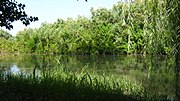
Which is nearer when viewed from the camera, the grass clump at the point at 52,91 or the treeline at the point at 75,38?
the grass clump at the point at 52,91

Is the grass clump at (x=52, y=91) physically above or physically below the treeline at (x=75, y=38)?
below

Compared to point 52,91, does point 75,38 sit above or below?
above

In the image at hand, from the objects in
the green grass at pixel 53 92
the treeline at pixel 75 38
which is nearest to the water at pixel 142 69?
the green grass at pixel 53 92

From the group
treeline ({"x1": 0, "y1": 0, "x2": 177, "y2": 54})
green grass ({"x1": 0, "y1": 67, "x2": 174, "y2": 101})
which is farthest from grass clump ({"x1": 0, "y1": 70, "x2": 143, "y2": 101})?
treeline ({"x1": 0, "y1": 0, "x2": 177, "y2": 54})

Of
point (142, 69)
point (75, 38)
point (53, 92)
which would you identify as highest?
point (75, 38)

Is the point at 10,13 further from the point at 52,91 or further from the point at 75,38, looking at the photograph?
the point at 75,38

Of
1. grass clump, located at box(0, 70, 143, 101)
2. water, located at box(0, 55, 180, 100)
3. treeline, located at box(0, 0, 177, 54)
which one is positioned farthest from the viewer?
treeline, located at box(0, 0, 177, 54)

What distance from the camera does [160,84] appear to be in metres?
13.9

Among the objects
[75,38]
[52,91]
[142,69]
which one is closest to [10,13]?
[52,91]

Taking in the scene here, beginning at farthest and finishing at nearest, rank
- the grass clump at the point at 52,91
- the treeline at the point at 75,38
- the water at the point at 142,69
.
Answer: the treeline at the point at 75,38
the grass clump at the point at 52,91
the water at the point at 142,69

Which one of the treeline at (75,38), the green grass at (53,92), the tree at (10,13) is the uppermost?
the treeline at (75,38)

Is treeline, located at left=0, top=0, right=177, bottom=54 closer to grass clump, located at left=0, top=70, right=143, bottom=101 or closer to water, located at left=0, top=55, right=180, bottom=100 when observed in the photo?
water, located at left=0, top=55, right=180, bottom=100

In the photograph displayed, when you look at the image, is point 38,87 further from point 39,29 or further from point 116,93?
point 39,29

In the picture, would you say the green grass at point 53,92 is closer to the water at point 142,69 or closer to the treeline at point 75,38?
the water at point 142,69
